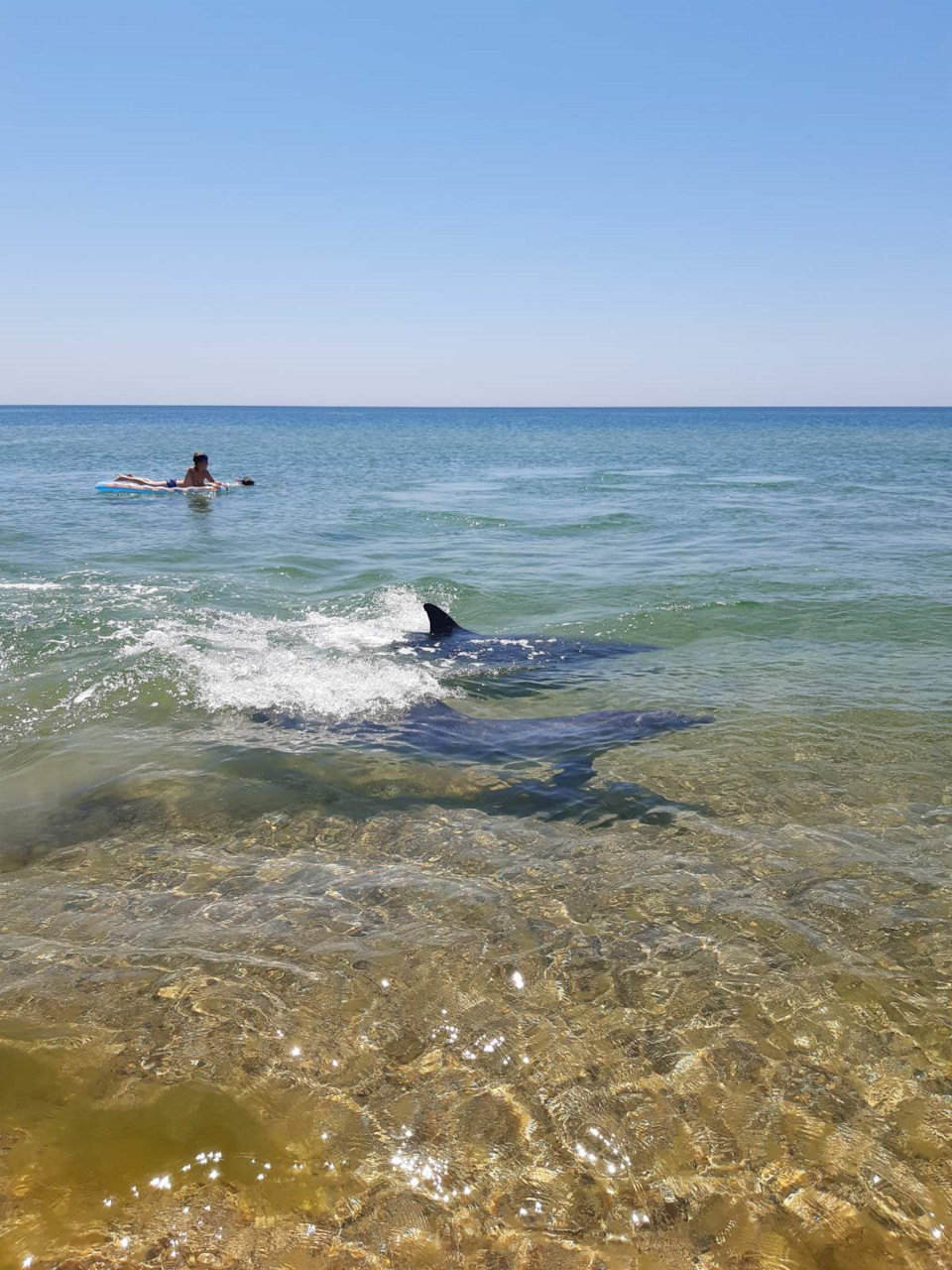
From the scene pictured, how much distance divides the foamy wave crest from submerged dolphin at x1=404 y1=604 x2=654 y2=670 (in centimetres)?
64

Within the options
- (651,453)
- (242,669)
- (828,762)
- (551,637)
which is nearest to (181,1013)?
(828,762)

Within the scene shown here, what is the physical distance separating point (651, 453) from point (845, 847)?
5984 cm

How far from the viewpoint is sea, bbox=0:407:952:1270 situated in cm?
315

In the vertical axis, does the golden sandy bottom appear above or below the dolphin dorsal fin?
below

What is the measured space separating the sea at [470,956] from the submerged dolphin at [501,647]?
126mm

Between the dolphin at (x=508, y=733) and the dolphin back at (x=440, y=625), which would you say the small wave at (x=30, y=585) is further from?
the dolphin at (x=508, y=733)

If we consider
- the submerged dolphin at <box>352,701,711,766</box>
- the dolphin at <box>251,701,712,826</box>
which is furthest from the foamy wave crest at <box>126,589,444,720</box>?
the submerged dolphin at <box>352,701,711,766</box>

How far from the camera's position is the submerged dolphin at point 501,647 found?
1144 centimetres

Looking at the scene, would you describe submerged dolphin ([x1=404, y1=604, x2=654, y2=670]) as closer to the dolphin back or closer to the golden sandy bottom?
the dolphin back

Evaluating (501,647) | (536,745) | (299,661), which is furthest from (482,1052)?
(501,647)

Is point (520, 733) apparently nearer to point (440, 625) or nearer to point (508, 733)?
point (508, 733)

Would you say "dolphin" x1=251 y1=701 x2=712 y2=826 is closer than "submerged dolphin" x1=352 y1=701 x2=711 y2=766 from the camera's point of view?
Yes

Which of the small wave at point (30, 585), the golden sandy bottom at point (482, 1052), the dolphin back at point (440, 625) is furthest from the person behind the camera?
the small wave at point (30, 585)

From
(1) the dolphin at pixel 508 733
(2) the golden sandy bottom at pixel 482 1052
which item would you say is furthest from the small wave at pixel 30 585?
(2) the golden sandy bottom at pixel 482 1052
